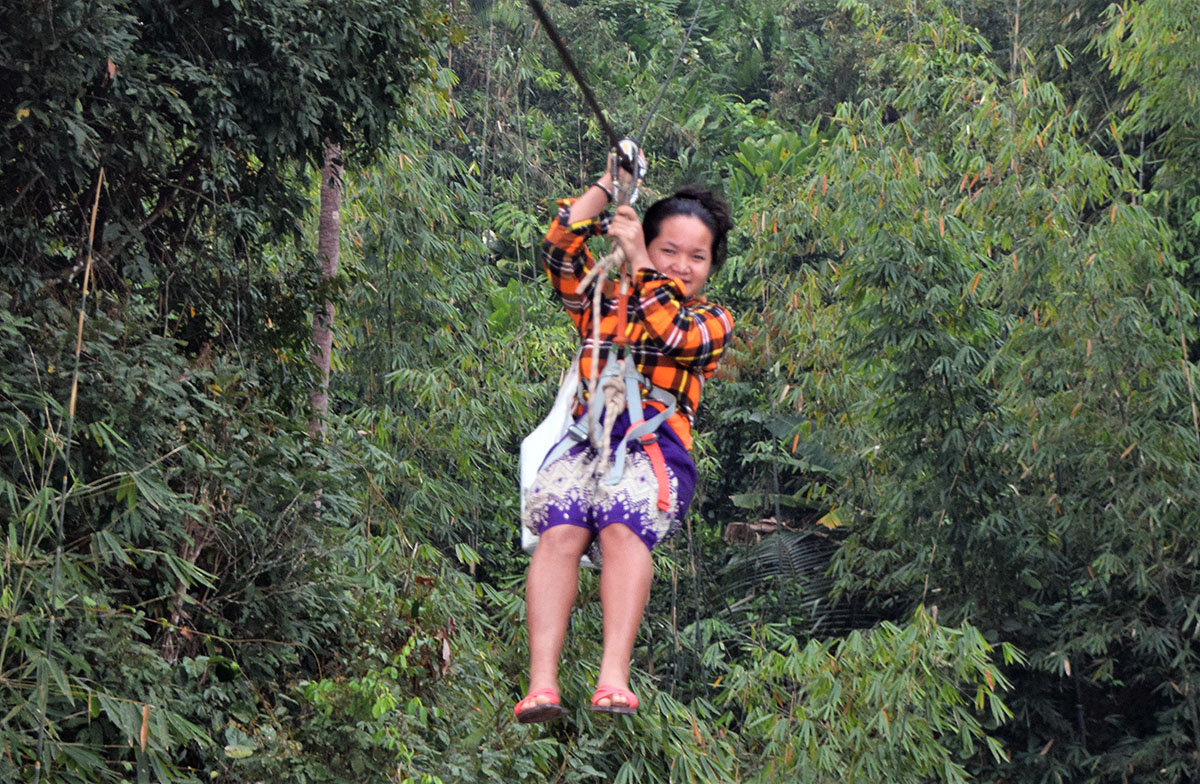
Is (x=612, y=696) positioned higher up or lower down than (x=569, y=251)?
lower down

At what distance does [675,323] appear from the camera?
8.14ft

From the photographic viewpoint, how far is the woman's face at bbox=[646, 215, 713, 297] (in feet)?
8.54

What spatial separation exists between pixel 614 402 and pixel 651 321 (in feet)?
0.54

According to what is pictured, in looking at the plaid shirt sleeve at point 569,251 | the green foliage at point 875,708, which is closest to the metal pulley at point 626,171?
the plaid shirt sleeve at point 569,251

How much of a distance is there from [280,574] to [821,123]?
10.4 m

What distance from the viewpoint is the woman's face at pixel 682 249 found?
260 centimetres

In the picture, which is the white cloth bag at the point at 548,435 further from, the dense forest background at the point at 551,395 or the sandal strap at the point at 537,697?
the dense forest background at the point at 551,395

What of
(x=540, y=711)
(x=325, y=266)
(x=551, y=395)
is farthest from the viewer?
(x=551, y=395)

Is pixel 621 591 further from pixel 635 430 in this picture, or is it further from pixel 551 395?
pixel 551 395

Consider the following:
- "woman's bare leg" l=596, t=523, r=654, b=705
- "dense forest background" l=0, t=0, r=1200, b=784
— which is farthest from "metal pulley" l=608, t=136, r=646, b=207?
"dense forest background" l=0, t=0, r=1200, b=784

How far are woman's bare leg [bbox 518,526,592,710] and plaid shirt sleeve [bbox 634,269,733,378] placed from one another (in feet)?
1.24

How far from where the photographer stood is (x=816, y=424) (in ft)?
31.1

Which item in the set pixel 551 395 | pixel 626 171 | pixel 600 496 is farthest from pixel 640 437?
pixel 551 395

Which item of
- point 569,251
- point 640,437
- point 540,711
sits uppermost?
point 569,251
